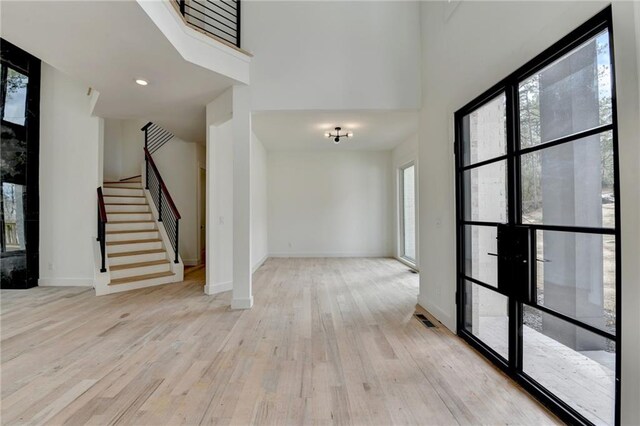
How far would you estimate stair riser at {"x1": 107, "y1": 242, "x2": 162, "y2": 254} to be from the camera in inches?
195

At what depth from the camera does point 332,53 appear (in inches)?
147

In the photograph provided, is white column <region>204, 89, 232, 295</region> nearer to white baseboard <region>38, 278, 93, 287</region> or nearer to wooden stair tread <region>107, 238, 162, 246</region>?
wooden stair tread <region>107, 238, 162, 246</region>

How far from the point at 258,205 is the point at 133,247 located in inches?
99.4

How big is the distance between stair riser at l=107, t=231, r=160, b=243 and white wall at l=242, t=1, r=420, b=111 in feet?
11.7

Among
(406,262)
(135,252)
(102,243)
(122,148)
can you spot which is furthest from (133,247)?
(406,262)

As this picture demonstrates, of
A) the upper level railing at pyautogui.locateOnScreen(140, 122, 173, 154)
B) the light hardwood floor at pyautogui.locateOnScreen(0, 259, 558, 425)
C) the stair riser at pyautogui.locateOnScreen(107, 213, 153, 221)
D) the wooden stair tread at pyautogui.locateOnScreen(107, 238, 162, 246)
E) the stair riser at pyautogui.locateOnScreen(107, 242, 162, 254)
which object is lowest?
the light hardwood floor at pyautogui.locateOnScreen(0, 259, 558, 425)

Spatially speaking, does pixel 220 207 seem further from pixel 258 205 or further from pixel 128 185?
pixel 128 185

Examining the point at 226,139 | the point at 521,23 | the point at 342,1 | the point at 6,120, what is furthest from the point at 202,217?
the point at 521,23

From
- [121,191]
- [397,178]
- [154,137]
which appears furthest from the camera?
[397,178]

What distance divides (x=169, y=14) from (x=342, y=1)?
89.4 inches

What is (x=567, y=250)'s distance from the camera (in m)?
1.67

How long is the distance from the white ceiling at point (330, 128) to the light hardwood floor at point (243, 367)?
280cm

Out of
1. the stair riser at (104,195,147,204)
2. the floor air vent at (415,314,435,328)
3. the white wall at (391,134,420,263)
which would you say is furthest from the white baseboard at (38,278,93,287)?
the white wall at (391,134,420,263)

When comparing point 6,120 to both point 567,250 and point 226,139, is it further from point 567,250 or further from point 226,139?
point 567,250
